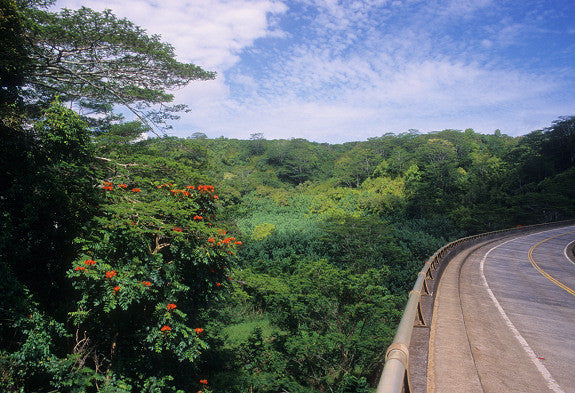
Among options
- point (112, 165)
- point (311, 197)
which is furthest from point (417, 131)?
point (112, 165)

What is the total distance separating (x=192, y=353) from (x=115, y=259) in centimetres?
264

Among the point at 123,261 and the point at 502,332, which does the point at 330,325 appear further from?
the point at 123,261

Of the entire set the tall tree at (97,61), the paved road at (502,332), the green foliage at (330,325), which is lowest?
the green foliage at (330,325)

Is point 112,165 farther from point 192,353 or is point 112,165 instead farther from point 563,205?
point 563,205

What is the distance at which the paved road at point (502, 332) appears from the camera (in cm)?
380

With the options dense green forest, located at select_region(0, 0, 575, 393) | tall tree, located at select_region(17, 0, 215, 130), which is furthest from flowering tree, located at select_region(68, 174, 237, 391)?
tall tree, located at select_region(17, 0, 215, 130)

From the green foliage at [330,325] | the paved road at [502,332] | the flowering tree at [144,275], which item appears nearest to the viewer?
the paved road at [502,332]

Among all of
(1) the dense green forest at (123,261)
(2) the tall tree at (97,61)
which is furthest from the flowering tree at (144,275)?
(2) the tall tree at (97,61)

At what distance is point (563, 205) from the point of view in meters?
37.3

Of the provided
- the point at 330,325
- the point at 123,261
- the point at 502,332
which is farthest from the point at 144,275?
the point at 330,325

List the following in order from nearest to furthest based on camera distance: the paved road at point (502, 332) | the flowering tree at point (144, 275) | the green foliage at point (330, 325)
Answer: the paved road at point (502, 332)
the flowering tree at point (144, 275)
the green foliage at point (330, 325)

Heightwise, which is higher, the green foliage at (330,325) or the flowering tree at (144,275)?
the flowering tree at (144,275)

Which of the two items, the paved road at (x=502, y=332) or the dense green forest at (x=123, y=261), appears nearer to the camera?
the paved road at (x=502, y=332)

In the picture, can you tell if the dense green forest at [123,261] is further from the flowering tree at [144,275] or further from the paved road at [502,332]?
the paved road at [502,332]
